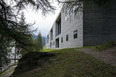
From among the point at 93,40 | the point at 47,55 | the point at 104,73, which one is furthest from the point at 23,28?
the point at 93,40

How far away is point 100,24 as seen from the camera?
1286 centimetres

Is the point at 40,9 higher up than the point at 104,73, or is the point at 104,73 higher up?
the point at 40,9

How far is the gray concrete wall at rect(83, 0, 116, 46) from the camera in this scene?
12.6 meters

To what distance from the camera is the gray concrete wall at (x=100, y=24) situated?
1259 centimetres

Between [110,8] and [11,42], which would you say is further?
[110,8]

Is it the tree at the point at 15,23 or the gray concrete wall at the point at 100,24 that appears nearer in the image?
the tree at the point at 15,23

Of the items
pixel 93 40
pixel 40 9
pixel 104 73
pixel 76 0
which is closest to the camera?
pixel 104 73

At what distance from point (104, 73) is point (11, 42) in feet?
20.5

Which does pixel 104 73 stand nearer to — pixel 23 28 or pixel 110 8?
pixel 23 28

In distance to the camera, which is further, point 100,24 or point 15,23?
point 100,24

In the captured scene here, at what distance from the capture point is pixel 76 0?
793 centimetres

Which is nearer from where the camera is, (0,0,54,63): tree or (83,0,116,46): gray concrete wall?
(0,0,54,63): tree

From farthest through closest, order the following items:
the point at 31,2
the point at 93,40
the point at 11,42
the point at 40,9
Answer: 1. the point at 93,40
2. the point at 11,42
3. the point at 40,9
4. the point at 31,2

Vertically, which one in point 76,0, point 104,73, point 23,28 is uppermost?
point 76,0
